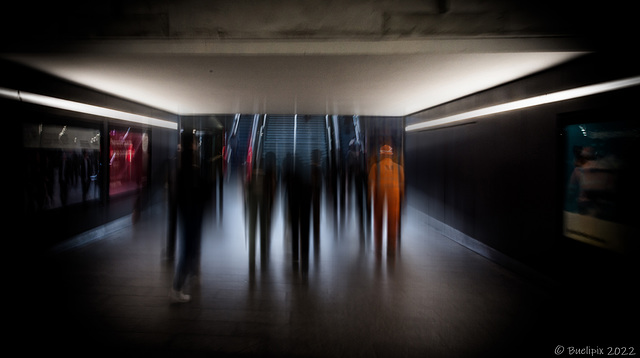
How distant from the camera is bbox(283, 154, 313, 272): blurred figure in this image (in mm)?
4914

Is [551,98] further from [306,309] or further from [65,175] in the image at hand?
[65,175]

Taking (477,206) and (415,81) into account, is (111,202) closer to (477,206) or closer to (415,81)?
(415,81)

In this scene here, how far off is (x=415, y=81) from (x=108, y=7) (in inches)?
173

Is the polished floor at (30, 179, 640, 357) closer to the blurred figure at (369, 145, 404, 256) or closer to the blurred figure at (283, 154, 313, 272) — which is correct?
the blurred figure at (283, 154, 313, 272)

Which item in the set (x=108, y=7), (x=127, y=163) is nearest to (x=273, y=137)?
(x=127, y=163)

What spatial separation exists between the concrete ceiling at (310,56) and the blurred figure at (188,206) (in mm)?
1099

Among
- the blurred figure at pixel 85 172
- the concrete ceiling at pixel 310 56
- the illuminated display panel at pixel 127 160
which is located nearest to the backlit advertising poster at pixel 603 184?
the concrete ceiling at pixel 310 56

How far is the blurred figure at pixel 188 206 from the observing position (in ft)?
12.6

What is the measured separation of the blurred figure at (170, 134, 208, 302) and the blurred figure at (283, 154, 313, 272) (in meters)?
1.40

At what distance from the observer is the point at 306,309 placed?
372 centimetres

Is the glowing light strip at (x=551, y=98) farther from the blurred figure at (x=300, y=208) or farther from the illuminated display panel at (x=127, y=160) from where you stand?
the illuminated display panel at (x=127, y=160)

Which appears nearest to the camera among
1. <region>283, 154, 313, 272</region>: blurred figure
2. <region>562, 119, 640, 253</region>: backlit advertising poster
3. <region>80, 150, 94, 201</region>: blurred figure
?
<region>562, 119, 640, 253</region>: backlit advertising poster

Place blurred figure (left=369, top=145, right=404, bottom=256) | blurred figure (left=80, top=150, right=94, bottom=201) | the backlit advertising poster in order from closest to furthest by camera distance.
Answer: the backlit advertising poster < blurred figure (left=369, top=145, right=404, bottom=256) < blurred figure (left=80, top=150, right=94, bottom=201)

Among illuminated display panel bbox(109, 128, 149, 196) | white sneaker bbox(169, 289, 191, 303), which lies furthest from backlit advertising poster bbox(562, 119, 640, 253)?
illuminated display panel bbox(109, 128, 149, 196)
